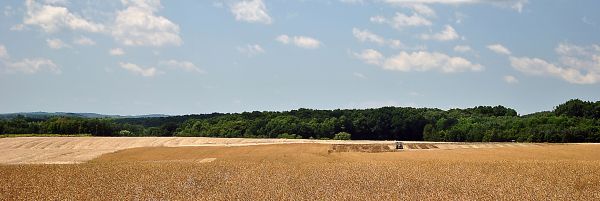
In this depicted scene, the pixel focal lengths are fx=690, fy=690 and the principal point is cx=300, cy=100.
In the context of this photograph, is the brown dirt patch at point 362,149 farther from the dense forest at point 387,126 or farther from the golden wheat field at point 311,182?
the dense forest at point 387,126

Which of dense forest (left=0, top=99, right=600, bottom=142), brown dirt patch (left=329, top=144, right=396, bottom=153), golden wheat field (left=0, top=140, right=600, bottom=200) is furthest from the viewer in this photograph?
dense forest (left=0, top=99, right=600, bottom=142)

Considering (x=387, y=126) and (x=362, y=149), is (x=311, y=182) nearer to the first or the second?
(x=362, y=149)

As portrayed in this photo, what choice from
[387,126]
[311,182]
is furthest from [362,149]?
[387,126]

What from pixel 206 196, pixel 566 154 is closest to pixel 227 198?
pixel 206 196

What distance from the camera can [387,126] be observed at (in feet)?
343

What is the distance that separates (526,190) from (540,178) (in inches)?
193

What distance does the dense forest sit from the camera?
8594cm

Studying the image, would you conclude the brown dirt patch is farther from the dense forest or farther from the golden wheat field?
the dense forest

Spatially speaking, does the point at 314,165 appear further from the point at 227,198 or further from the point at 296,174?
the point at 227,198

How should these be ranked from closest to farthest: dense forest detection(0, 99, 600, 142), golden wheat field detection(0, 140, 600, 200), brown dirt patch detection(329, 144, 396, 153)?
1. golden wheat field detection(0, 140, 600, 200)
2. brown dirt patch detection(329, 144, 396, 153)
3. dense forest detection(0, 99, 600, 142)

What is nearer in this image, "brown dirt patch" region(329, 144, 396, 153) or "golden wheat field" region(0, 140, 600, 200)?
"golden wheat field" region(0, 140, 600, 200)

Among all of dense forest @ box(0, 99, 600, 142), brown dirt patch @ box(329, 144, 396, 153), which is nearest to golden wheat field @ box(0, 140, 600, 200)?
brown dirt patch @ box(329, 144, 396, 153)

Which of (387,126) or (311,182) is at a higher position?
(387,126)

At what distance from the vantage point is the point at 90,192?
985 inches
